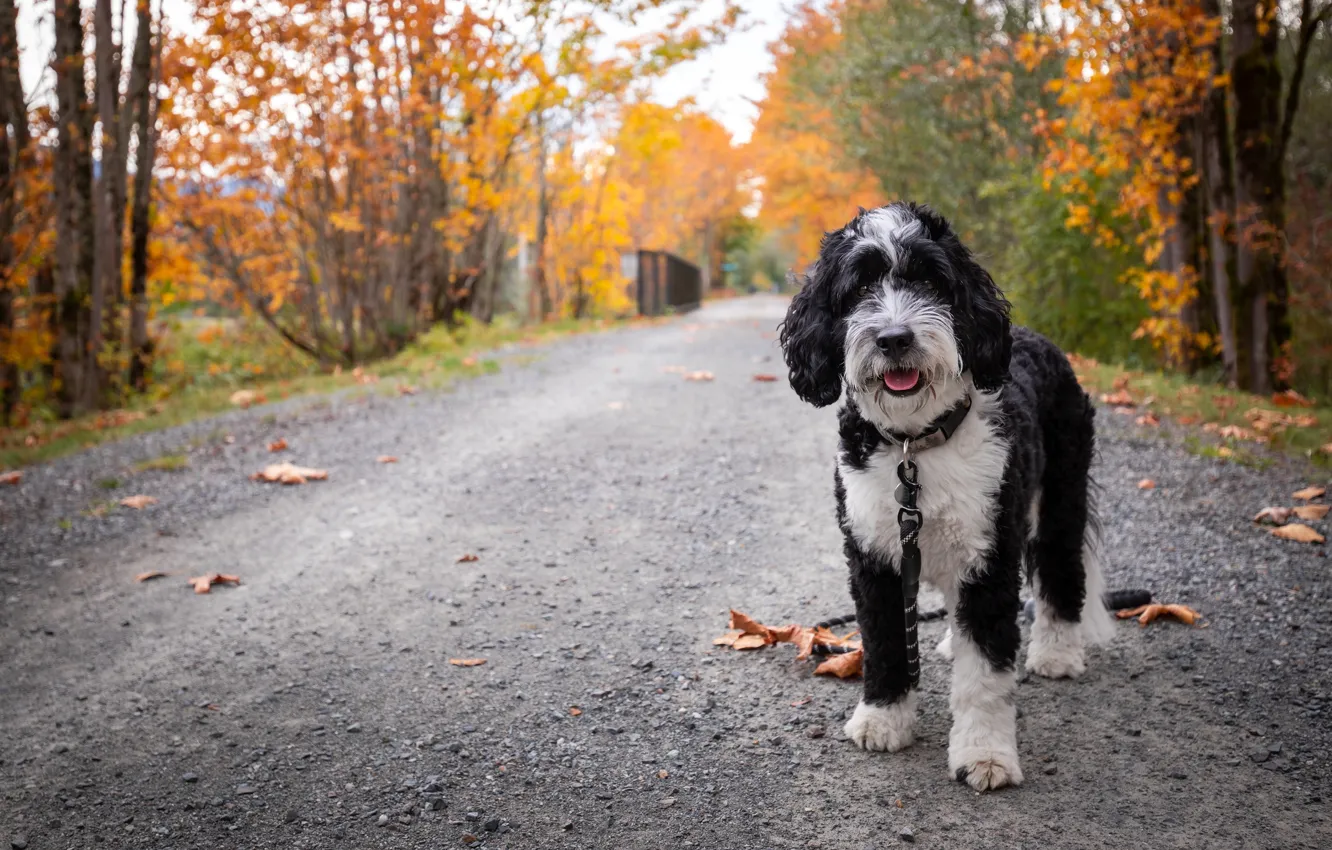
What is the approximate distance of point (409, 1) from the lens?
12383 millimetres

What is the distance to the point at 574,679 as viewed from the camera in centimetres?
371

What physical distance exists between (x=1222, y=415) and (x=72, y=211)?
12687 mm

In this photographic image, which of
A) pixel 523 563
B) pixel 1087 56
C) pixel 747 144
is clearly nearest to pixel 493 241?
pixel 1087 56

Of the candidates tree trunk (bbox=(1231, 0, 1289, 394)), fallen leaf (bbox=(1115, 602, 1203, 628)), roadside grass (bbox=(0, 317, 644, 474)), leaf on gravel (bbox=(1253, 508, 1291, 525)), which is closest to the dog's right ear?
fallen leaf (bbox=(1115, 602, 1203, 628))

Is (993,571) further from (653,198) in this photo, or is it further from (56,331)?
(653,198)

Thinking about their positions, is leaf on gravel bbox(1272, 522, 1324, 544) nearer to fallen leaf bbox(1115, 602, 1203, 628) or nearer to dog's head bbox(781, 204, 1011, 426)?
fallen leaf bbox(1115, 602, 1203, 628)

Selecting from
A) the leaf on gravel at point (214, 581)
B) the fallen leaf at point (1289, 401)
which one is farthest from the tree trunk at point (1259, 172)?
the leaf on gravel at point (214, 581)

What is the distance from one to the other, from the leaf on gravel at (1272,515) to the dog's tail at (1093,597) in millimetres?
1968

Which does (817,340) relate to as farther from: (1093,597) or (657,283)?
(657,283)

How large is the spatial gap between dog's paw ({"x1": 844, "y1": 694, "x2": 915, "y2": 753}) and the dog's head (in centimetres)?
97

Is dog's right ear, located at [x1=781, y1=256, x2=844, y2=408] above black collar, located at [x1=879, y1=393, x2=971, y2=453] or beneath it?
above

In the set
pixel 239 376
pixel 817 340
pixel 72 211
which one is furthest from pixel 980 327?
pixel 239 376

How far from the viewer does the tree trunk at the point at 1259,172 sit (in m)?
9.17

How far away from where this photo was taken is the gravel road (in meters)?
2.79
